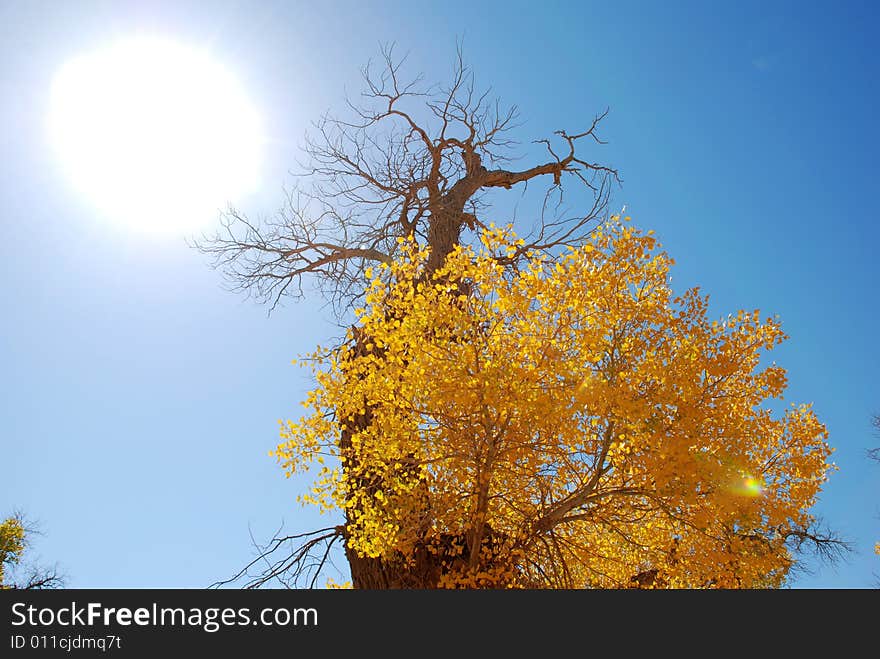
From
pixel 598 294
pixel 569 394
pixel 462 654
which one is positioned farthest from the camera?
pixel 598 294

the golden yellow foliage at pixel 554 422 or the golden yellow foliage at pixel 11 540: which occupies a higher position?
the golden yellow foliage at pixel 11 540

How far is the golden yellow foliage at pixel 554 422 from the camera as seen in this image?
23.1 ft

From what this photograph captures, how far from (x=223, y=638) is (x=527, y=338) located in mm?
4112

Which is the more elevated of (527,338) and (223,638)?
(527,338)

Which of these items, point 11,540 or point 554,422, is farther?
point 11,540

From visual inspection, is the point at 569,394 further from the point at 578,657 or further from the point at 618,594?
the point at 578,657

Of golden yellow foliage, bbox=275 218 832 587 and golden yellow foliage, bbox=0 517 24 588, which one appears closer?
golden yellow foliage, bbox=275 218 832 587

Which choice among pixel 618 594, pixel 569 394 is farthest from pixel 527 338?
pixel 618 594

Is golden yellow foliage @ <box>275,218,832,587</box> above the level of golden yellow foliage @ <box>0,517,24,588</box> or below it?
below

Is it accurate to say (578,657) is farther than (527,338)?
No

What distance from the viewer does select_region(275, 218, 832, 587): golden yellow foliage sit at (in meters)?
7.05

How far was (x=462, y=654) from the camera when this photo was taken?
500cm

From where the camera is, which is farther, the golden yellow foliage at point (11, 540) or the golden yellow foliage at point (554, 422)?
the golden yellow foliage at point (11, 540)

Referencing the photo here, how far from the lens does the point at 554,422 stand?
7.01 m
